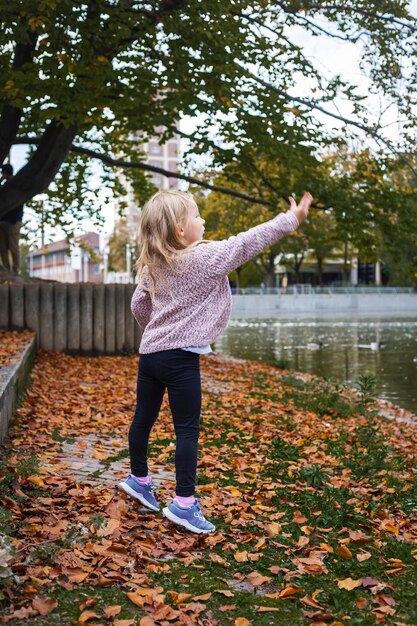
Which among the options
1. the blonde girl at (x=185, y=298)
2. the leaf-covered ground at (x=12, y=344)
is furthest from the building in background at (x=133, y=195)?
the blonde girl at (x=185, y=298)

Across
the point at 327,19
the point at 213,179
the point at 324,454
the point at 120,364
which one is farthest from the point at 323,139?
the point at 324,454

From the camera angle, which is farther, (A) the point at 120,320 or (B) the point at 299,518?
(A) the point at 120,320

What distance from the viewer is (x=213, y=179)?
57.9ft

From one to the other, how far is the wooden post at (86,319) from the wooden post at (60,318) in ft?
1.10

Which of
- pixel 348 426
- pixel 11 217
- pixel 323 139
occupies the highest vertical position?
pixel 323 139

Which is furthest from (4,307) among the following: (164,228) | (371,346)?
(371,346)

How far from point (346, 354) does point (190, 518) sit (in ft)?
51.8

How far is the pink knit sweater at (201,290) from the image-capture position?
12.6 ft

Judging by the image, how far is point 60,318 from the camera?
1254cm

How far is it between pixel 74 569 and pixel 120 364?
8788 mm

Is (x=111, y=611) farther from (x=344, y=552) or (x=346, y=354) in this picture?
(x=346, y=354)

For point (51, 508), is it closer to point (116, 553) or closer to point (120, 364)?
point (116, 553)

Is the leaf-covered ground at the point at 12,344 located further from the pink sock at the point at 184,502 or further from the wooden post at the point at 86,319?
the pink sock at the point at 184,502

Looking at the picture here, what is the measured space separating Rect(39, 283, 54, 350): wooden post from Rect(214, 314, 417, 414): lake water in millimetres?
5209
